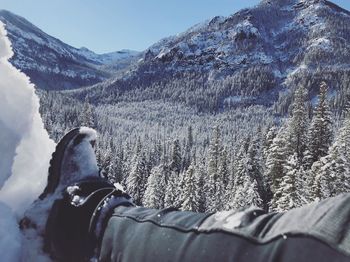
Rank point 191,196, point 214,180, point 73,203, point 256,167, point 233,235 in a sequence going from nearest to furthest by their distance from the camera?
point 233,235 < point 73,203 < point 191,196 < point 256,167 < point 214,180

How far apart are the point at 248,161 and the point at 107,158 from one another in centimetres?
3241

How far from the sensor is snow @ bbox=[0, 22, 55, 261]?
2.77 m

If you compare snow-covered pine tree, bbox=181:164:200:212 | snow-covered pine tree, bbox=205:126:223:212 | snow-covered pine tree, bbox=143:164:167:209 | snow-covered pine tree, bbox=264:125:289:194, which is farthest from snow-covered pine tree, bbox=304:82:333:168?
snow-covered pine tree, bbox=143:164:167:209

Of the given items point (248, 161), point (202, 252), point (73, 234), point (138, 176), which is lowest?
point (138, 176)

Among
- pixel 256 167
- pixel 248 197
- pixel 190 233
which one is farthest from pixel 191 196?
pixel 190 233

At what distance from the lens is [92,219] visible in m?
2.52

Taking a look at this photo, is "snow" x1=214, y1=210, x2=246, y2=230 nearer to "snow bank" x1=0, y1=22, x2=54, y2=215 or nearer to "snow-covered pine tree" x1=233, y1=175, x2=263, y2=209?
"snow bank" x1=0, y1=22, x2=54, y2=215

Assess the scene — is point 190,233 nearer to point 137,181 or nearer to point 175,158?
point 137,181

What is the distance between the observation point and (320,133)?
1270 inches

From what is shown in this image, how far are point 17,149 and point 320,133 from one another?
104 ft

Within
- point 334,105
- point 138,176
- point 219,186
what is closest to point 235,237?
point 219,186

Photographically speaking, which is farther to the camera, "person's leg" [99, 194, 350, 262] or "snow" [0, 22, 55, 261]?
"snow" [0, 22, 55, 261]

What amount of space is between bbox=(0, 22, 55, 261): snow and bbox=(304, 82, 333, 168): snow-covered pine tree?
3101 cm

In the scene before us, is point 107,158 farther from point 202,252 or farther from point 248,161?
point 202,252
